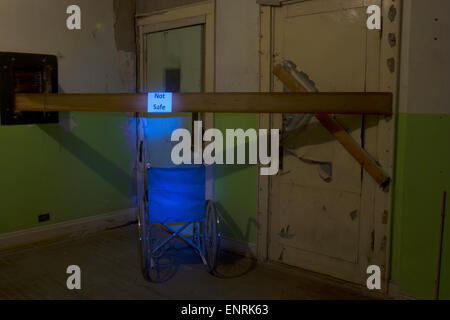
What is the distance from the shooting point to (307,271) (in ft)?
12.0

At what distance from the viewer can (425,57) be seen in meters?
2.90

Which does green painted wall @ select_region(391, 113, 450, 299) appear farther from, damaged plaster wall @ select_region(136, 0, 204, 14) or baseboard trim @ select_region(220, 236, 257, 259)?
damaged plaster wall @ select_region(136, 0, 204, 14)

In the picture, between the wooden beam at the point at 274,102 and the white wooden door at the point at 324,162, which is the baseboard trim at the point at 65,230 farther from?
the white wooden door at the point at 324,162

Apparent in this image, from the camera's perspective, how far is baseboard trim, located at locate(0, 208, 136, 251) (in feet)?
13.6

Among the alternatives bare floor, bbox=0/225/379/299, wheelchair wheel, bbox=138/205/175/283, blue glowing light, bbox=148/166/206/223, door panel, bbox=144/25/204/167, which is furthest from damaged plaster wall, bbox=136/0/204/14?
bare floor, bbox=0/225/379/299

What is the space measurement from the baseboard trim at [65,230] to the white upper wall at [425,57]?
3.09 metres

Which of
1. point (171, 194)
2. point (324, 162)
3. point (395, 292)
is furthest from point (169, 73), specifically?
point (395, 292)

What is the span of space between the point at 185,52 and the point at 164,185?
1.48 m

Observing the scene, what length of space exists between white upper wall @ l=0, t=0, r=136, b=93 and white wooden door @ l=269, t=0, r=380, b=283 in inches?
74.1

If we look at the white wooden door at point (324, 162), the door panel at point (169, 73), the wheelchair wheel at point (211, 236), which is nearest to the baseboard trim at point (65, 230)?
the door panel at point (169, 73)

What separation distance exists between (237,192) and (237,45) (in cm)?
127

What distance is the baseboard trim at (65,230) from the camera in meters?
4.14
